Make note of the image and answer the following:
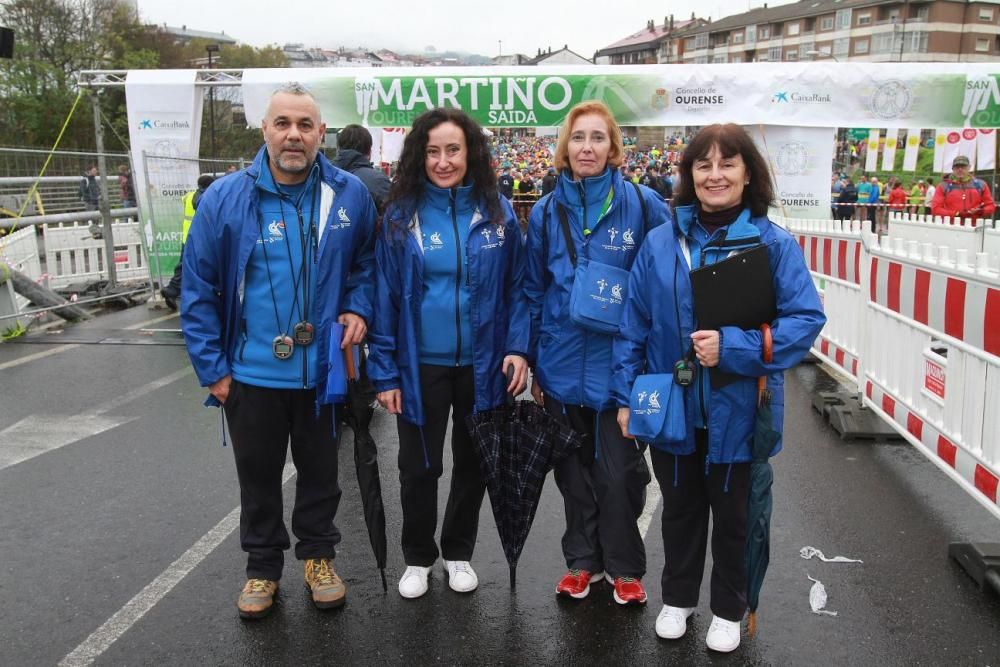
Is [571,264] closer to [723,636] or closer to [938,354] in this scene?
[723,636]

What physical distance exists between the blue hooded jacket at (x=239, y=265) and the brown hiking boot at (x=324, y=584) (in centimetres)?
75

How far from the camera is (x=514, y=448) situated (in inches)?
133

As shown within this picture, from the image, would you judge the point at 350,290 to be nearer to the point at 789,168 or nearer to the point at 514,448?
the point at 514,448

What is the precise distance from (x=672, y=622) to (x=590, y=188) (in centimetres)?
164

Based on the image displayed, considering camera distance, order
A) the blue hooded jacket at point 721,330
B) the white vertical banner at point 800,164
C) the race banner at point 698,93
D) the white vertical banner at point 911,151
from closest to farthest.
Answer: the blue hooded jacket at point 721,330, the race banner at point 698,93, the white vertical banner at point 800,164, the white vertical banner at point 911,151

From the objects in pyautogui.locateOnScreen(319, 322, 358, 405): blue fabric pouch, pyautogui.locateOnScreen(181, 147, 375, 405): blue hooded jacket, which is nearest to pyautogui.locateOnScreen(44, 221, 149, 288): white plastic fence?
pyautogui.locateOnScreen(181, 147, 375, 405): blue hooded jacket

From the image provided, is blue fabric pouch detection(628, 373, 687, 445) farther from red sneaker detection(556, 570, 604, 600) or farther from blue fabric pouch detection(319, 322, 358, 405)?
blue fabric pouch detection(319, 322, 358, 405)

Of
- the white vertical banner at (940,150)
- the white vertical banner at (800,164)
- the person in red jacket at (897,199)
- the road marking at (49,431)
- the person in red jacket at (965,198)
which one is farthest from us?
the person in red jacket at (897,199)

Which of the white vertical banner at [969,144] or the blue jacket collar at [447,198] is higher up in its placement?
the white vertical banner at [969,144]

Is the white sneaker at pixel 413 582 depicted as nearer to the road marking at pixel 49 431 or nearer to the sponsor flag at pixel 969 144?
the road marking at pixel 49 431

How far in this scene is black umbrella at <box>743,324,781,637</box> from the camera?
9.32 feet

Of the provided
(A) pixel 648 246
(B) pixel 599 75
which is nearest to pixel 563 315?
(A) pixel 648 246

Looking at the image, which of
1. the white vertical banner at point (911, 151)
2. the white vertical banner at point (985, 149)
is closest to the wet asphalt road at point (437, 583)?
the white vertical banner at point (985, 149)

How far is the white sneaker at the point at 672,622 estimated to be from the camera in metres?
3.17
